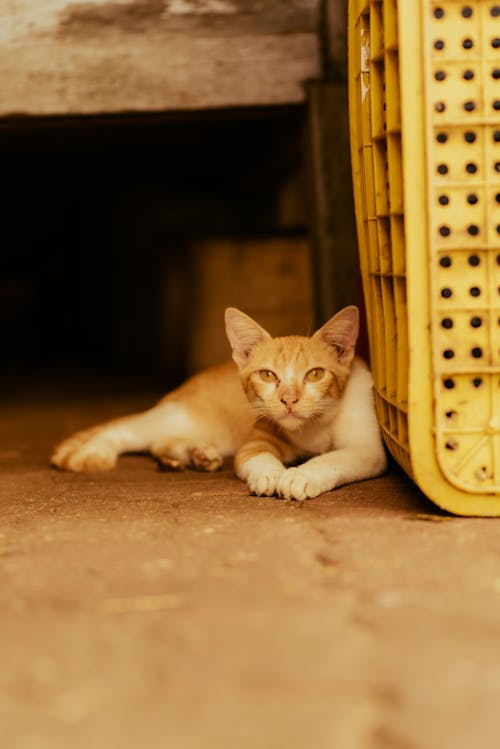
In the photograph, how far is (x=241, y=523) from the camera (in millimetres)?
1726

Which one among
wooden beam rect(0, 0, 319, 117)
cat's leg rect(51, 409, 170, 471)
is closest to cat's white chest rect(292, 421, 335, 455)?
cat's leg rect(51, 409, 170, 471)

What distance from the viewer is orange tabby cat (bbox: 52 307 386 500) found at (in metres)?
2.13

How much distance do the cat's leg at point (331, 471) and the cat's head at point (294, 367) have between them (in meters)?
0.14

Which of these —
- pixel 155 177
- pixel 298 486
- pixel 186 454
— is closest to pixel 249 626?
pixel 298 486

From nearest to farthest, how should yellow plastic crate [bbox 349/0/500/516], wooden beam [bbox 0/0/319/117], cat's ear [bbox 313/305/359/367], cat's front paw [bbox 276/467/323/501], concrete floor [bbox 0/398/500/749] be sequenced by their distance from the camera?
concrete floor [bbox 0/398/500/749] < yellow plastic crate [bbox 349/0/500/516] < cat's front paw [bbox 276/467/323/501] < cat's ear [bbox 313/305/359/367] < wooden beam [bbox 0/0/319/117]

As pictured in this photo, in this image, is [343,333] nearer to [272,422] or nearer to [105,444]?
[272,422]

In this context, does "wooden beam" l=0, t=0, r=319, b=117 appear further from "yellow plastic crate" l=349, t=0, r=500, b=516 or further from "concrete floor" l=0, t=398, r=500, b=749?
"concrete floor" l=0, t=398, r=500, b=749

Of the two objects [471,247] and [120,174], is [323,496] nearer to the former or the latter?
[471,247]

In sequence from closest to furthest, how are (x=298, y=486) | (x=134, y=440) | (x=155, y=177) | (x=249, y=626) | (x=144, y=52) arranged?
(x=249, y=626), (x=298, y=486), (x=134, y=440), (x=144, y=52), (x=155, y=177)

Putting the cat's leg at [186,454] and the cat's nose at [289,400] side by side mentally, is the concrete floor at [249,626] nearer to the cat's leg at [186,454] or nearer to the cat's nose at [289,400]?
the cat's nose at [289,400]

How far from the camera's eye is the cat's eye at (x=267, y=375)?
2.22 metres

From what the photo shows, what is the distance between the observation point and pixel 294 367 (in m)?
2.21

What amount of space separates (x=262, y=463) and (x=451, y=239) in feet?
2.42

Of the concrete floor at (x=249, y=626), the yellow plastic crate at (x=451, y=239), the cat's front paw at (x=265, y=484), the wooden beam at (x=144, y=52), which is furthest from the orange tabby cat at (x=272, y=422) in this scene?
the wooden beam at (x=144, y=52)
